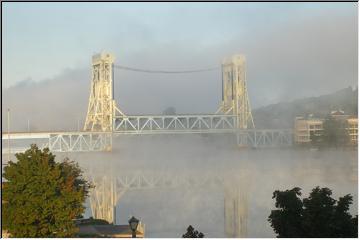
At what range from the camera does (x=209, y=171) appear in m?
14.6

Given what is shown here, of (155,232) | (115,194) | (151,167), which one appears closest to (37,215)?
(155,232)

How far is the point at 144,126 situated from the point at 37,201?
11.0m

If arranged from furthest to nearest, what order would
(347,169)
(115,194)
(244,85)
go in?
1. (244,85)
2. (347,169)
3. (115,194)

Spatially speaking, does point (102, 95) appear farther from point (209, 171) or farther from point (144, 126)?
point (209, 171)

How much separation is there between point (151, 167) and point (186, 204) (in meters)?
3.75

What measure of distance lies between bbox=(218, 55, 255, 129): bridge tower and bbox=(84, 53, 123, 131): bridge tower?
305cm

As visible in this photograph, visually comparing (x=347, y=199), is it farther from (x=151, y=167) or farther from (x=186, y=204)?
(x=151, y=167)

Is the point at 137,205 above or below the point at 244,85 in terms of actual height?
below

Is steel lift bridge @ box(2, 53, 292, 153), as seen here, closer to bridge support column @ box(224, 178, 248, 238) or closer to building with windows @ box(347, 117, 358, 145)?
building with windows @ box(347, 117, 358, 145)

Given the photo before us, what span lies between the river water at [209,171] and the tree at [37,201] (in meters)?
4.12

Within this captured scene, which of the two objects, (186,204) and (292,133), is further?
(292,133)

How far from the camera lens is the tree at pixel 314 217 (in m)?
3.98

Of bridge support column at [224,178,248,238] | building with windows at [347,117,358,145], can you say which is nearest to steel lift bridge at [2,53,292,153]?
building with windows at [347,117,358,145]

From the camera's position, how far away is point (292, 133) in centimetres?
1449
